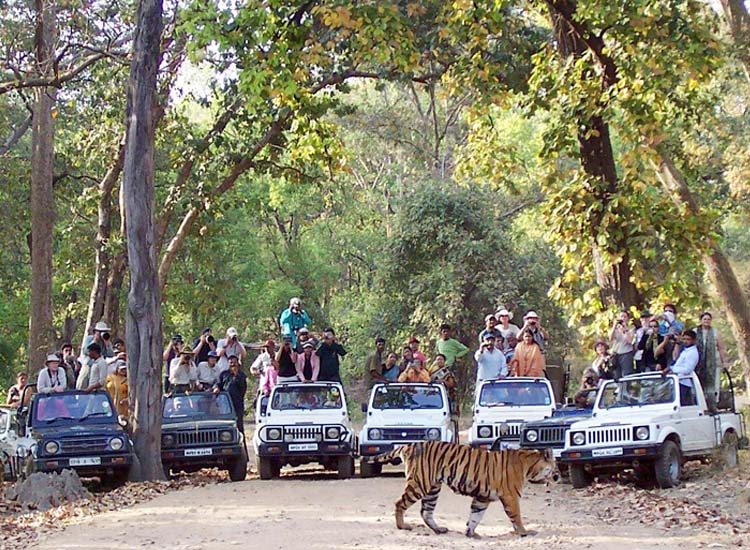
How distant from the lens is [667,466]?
15.6 meters

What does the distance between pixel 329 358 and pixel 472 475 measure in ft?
29.6

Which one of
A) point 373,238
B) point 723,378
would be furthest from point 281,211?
point 723,378

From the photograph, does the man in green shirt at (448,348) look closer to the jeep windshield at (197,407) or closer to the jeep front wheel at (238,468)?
the jeep windshield at (197,407)

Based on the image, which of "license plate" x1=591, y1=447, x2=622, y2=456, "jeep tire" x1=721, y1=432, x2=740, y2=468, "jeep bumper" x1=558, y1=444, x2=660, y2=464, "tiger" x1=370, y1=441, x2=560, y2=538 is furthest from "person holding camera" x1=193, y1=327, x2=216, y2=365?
"tiger" x1=370, y1=441, x2=560, y2=538

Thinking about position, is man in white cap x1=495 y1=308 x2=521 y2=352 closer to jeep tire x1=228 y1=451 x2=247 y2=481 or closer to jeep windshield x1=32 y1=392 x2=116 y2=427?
jeep tire x1=228 y1=451 x2=247 y2=481

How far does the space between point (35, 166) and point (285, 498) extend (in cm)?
1456

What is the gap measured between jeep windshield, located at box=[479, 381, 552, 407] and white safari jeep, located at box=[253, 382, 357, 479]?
2319mm

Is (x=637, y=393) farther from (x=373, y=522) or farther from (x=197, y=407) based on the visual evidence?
(x=197, y=407)

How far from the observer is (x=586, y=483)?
54.1 feet

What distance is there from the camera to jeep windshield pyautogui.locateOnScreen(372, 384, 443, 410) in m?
19.1

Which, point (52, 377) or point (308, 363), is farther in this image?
point (308, 363)

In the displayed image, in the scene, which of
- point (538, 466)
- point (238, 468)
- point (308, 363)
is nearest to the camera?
point (538, 466)

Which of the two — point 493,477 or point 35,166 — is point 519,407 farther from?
point 35,166

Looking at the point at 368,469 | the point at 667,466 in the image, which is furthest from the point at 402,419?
the point at 667,466
